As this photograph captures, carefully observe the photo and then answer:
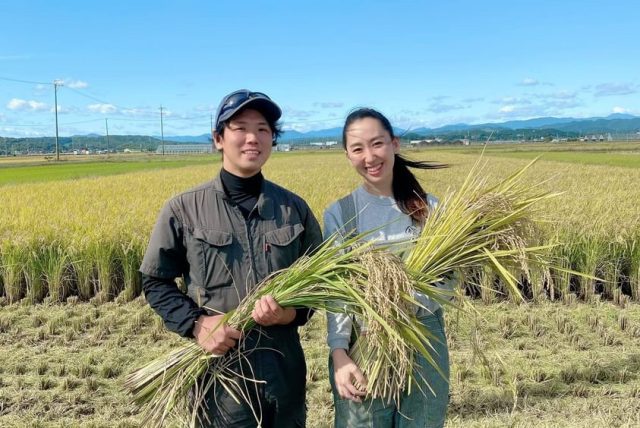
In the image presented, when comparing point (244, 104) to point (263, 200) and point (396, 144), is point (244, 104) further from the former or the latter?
point (396, 144)

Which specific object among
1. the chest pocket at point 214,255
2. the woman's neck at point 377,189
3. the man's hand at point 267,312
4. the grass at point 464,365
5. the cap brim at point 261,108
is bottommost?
the grass at point 464,365

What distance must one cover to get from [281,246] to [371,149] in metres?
0.54

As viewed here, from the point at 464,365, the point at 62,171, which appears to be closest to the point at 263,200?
the point at 464,365


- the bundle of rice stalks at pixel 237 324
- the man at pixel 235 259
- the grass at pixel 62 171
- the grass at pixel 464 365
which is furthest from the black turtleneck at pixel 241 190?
the grass at pixel 62 171

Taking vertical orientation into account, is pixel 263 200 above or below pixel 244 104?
below

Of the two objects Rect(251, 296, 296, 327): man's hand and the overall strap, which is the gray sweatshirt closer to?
the overall strap

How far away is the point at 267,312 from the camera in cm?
184

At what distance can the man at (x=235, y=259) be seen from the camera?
196 cm

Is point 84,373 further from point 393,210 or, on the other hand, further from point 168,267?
point 393,210

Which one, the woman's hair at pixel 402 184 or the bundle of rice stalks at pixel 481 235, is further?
the woman's hair at pixel 402 184

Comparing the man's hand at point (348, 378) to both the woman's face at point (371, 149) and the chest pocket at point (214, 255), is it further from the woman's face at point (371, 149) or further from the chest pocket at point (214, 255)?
the woman's face at point (371, 149)

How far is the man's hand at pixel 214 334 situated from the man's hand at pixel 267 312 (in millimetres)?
111

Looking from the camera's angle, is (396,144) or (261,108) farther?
(396,144)

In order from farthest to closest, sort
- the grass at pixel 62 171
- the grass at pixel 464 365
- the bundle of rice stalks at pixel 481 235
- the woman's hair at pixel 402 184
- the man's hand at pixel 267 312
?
the grass at pixel 62 171
the grass at pixel 464 365
the woman's hair at pixel 402 184
the bundle of rice stalks at pixel 481 235
the man's hand at pixel 267 312
